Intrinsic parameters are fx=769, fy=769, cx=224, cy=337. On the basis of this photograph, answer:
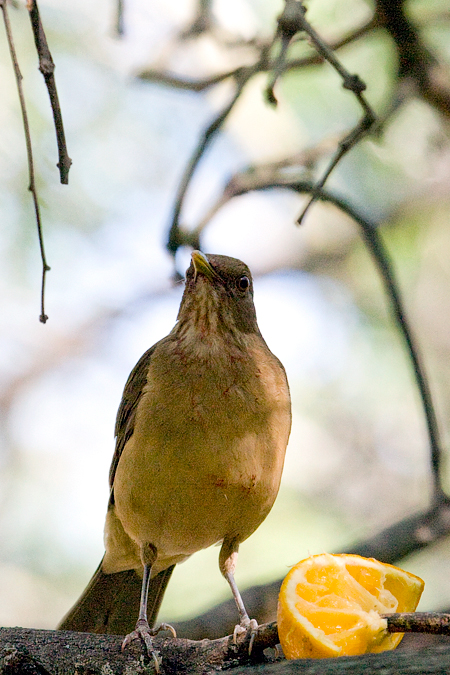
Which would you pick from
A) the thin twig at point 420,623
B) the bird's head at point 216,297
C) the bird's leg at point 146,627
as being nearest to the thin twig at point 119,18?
the bird's head at point 216,297

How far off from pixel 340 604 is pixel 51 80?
2.61m

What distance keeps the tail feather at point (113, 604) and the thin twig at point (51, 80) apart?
333 centimetres

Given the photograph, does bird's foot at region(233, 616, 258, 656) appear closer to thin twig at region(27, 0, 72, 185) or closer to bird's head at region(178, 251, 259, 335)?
bird's head at region(178, 251, 259, 335)

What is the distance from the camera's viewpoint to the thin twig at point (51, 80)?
11.2ft

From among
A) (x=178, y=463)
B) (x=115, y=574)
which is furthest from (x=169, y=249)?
(x=115, y=574)

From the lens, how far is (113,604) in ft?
18.6

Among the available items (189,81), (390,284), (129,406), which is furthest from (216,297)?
(189,81)

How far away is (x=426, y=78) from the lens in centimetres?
685

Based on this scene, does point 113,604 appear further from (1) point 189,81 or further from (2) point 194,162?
(1) point 189,81

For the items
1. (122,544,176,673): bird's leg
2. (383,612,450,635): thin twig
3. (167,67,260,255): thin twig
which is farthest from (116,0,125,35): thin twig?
(383,612,450,635): thin twig

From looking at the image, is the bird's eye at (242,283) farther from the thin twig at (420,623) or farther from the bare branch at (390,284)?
the thin twig at (420,623)

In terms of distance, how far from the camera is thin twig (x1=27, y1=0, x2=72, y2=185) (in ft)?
11.2

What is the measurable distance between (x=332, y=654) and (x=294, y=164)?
200 inches

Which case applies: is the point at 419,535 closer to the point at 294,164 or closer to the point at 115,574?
the point at 115,574
